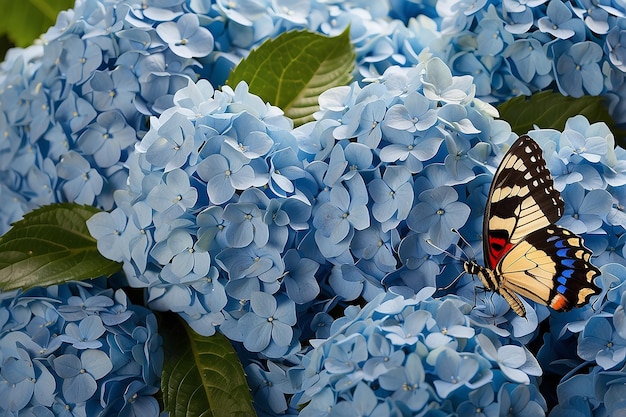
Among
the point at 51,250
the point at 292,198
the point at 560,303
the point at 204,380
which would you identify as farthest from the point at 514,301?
the point at 51,250

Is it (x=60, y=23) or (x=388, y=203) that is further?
(x=60, y=23)

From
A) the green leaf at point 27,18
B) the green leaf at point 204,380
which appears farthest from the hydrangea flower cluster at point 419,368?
the green leaf at point 27,18

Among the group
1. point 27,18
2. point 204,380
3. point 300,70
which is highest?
point 300,70

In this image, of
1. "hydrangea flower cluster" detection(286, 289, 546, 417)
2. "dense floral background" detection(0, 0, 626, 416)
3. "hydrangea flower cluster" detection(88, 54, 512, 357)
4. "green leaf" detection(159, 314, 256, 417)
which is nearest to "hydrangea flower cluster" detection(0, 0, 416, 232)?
"dense floral background" detection(0, 0, 626, 416)

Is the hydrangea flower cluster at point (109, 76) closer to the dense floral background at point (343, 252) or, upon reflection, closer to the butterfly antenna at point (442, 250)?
the dense floral background at point (343, 252)

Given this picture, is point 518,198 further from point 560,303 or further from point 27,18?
point 27,18

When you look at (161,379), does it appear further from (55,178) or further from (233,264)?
(55,178)

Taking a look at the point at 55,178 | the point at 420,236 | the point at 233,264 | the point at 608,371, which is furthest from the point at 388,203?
the point at 55,178
